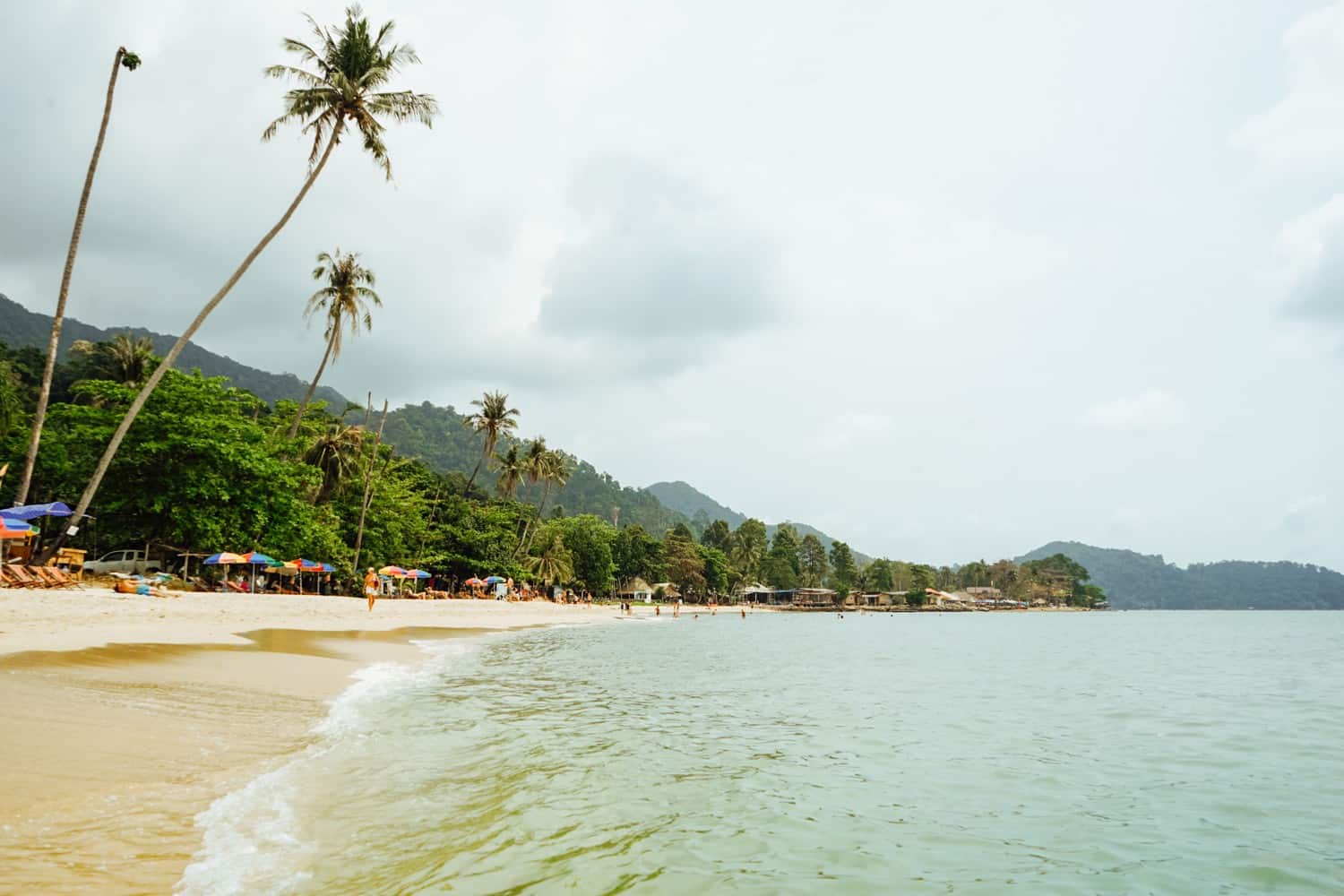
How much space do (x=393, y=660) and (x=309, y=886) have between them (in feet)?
51.3

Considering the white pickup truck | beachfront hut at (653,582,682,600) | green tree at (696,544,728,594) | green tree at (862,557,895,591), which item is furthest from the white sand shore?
green tree at (862,557,895,591)

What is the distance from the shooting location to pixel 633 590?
105 metres

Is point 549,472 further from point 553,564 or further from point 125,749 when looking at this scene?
point 125,749

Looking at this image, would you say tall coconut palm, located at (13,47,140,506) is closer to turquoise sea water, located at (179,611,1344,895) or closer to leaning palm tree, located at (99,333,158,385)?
turquoise sea water, located at (179,611,1344,895)

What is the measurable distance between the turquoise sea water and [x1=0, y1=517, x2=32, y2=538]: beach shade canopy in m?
12.5

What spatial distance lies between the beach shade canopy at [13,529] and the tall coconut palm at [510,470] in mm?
50095

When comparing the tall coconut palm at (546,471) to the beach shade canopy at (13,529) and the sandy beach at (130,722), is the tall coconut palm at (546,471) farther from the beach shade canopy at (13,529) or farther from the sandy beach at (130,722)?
the sandy beach at (130,722)

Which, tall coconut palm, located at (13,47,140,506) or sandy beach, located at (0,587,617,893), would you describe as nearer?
sandy beach, located at (0,587,617,893)

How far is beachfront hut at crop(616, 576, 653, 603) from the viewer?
104 metres

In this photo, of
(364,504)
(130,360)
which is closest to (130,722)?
(364,504)

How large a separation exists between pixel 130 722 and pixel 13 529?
59.1ft

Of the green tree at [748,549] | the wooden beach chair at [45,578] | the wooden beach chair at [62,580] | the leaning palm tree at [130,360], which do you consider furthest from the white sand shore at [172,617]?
the green tree at [748,549]

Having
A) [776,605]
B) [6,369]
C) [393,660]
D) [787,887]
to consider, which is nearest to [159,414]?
[393,660]

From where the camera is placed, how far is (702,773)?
8.10m
